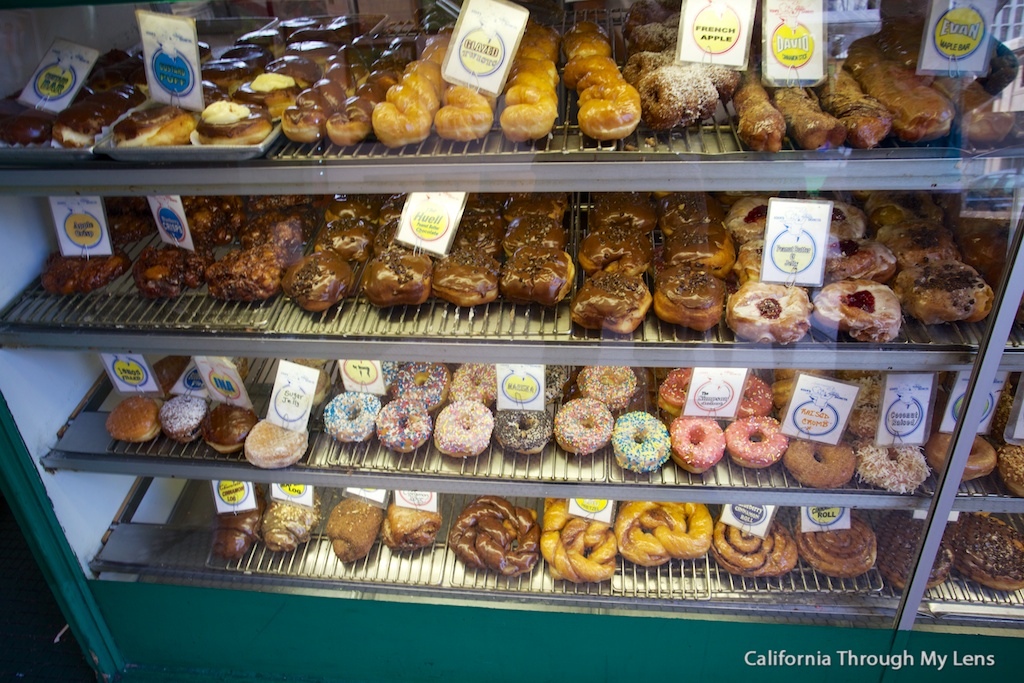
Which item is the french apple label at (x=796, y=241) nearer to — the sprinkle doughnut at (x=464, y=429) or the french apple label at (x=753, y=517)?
the french apple label at (x=753, y=517)

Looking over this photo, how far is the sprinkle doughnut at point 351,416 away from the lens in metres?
2.67

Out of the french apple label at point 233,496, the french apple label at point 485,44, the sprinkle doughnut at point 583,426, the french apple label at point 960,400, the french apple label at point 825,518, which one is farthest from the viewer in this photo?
the french apple label at point 233,496

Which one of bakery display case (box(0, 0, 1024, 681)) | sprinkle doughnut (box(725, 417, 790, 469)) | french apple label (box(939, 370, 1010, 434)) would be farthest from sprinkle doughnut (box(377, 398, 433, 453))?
french apple label (box(939, 370, 1010, 434))

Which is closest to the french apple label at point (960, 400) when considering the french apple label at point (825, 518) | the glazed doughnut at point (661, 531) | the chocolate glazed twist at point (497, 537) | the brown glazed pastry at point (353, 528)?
the french apple label at point (825, 518)

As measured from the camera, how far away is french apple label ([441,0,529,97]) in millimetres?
2049

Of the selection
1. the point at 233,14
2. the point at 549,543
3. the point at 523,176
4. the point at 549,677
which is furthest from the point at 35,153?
the point at 549,677

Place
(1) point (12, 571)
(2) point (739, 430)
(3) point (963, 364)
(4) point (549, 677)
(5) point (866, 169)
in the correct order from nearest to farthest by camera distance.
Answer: (5) point (866, 169) < (3) point (963, 364) < (2) point (739, 430) < (4) point (549, 677) < (1) point (12, 571)

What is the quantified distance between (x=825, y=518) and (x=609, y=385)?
0.92 m

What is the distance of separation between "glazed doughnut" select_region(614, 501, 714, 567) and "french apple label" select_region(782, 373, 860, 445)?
501 mm

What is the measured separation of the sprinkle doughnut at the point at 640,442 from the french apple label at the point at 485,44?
3.95ft

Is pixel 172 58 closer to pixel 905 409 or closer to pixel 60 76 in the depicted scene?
pixel 60 76

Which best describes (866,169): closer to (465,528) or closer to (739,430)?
(739,430)

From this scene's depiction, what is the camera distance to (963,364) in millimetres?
2074

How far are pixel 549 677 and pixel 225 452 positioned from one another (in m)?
1.53
